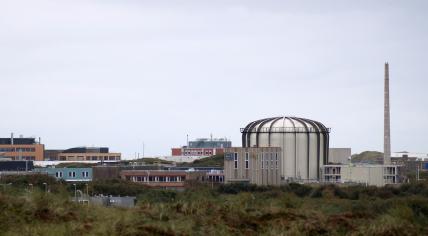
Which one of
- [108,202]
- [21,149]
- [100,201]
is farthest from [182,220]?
[21,149]

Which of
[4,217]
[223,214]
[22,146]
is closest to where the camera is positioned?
[4,217]

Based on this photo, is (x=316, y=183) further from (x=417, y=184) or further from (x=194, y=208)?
(x=194, y=208)

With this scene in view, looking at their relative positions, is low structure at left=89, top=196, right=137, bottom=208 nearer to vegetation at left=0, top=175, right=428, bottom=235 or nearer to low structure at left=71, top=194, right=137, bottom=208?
→ low structure at left=71, top=194, right=137, bottom=208

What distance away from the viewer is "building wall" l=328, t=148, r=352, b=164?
12554 cm

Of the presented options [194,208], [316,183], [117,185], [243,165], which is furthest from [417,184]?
[194,208]

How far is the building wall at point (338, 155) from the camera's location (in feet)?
412

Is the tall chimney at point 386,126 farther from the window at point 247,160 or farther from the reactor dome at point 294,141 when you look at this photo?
the window at point 247,160

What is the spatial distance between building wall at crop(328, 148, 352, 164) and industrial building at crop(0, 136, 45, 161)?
56.3 m

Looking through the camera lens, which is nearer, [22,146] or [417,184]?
[417,184]

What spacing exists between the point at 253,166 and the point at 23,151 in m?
68.9

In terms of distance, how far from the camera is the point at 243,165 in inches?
4161

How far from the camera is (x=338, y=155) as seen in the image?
127m

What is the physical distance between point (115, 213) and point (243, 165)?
3038 inches

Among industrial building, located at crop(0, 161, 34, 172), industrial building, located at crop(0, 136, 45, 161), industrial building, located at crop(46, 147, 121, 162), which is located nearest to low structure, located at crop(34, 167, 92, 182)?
industrial building, located at crop(0, 161, 34, 172)
